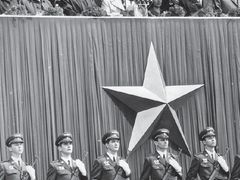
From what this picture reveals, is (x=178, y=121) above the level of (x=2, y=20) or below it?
below

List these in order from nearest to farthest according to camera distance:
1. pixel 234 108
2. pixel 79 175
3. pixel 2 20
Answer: pixel 79 175 < pixel 2 20 < pixel 234 108

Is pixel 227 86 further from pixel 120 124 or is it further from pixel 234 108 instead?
pixel 120 124

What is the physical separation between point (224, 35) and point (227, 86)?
0.83 meters

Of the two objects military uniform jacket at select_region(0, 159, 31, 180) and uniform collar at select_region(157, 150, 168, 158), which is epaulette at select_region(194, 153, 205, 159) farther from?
military uniform jacket at select_region(0, 159, 31, 180)

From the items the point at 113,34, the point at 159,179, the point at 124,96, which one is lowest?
the point at 159,179

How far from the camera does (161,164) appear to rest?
13984 millimetres

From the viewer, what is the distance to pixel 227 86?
52.4ft

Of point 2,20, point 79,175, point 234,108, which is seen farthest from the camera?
point 234,108

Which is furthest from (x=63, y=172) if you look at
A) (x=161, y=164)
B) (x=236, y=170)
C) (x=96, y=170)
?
(x=236, y=170)

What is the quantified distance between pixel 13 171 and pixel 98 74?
258 cm

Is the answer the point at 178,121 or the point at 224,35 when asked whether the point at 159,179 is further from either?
the point at 224,35

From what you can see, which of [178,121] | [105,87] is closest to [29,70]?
[105,87]

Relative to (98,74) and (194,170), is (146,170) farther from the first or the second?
(98,74)

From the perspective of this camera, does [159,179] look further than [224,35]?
No
